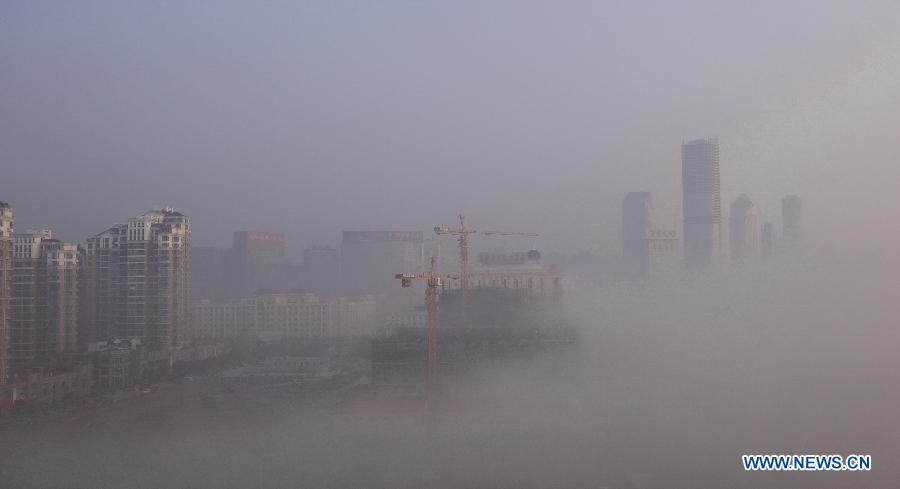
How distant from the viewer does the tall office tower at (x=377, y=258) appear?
60.8ft

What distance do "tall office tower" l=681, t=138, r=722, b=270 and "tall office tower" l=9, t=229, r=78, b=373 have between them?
494 inches

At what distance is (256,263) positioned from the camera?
19.4m

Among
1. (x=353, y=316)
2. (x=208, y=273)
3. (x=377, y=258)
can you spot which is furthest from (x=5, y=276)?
(x=377, y=258)

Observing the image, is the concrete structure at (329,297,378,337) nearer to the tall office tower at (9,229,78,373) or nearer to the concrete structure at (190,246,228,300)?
the concrete structure at (190,246,228,300)

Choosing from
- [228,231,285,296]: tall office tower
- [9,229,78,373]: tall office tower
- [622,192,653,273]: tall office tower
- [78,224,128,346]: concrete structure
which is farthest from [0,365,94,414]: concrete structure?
[622,192,653,273]: tall office tower

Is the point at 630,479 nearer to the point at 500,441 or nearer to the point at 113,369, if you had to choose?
the point at 500,441

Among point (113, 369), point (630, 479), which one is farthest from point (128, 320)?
point (630, 479)

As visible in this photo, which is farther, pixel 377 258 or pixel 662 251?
pixel 377 258

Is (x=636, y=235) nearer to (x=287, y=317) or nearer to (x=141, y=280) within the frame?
(x=287, y=317)

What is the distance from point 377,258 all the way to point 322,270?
1459 millimetres

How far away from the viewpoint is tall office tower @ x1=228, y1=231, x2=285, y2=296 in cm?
1900

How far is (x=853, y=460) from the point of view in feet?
28.6

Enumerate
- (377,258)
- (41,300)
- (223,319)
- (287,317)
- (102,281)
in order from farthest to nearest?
(377,258), (287,317), (223,319), (102,281), (41,300)

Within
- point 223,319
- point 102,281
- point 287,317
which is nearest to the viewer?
point 102,281
